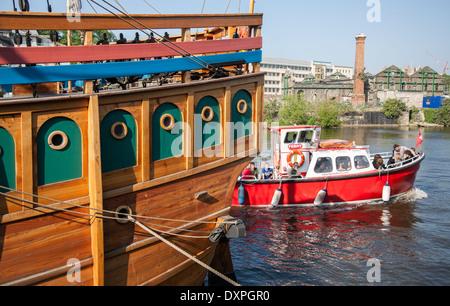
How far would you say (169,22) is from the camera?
6.56 metres

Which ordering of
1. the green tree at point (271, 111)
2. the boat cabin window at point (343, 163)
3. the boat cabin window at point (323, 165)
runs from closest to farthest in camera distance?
the boat cabin window at point (323, 165) < the boat cabin window at point (343, 163) < the green tree at point (271, 111)

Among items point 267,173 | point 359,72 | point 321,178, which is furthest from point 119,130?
point 359,72

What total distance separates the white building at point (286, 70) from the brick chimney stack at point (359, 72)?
2020cm

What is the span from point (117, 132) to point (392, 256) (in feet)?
34.8

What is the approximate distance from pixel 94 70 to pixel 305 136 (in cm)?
1530

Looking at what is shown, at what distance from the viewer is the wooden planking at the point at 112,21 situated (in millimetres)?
5270

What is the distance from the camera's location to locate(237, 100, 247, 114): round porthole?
311 inches

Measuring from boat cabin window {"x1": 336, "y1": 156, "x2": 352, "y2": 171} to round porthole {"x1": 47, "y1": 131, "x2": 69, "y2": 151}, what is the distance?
1511cm

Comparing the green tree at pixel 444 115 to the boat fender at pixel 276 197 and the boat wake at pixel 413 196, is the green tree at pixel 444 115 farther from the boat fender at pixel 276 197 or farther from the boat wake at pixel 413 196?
the boat fender at pixel 276 197

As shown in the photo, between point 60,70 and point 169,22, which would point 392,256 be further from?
point 60,70

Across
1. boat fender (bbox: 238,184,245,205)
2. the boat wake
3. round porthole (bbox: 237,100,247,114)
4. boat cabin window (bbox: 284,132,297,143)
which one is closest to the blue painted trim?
round porthole (bbox: 237,100,247,114)

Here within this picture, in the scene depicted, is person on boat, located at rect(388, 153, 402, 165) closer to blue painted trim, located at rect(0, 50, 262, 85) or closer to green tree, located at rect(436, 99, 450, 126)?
blue painted trim, located at rect(0, 50, 262, 85)

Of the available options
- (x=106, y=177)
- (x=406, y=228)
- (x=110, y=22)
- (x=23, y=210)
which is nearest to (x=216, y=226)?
(x=106, y=177)

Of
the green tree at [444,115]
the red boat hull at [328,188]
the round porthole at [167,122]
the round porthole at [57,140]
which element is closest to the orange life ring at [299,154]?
the red boat hull at [328,188]
